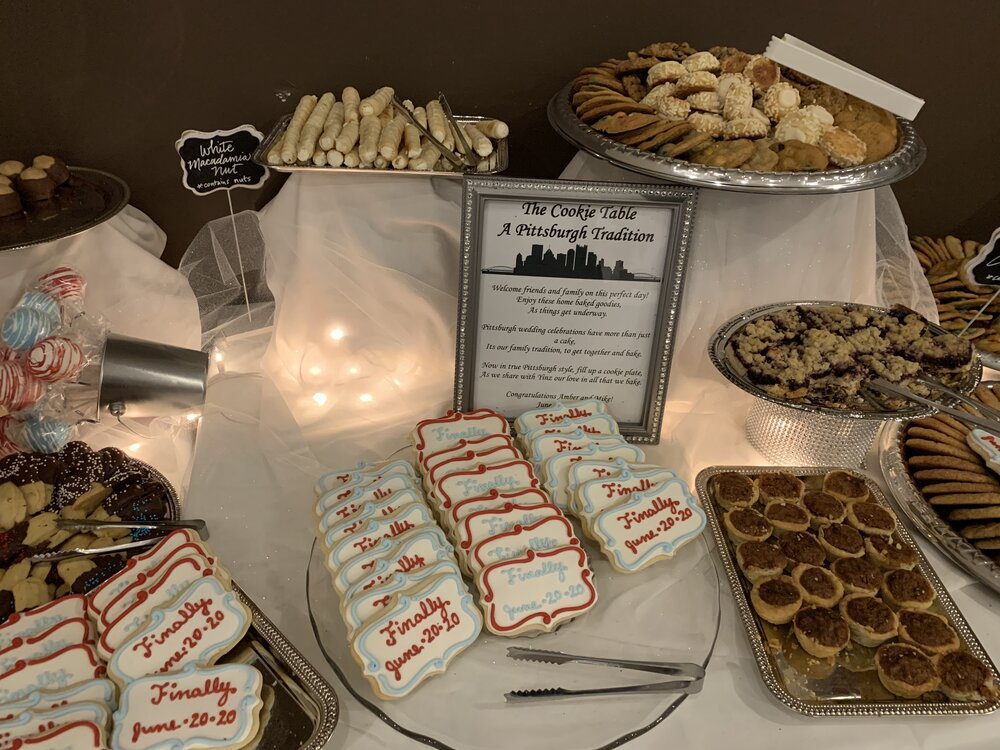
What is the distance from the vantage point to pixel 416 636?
34.7 inches

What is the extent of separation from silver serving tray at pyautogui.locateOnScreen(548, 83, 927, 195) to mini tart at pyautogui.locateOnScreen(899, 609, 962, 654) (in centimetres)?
Result: 60

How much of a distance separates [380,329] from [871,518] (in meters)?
0.90

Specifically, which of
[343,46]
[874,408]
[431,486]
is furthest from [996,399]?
[343,46]

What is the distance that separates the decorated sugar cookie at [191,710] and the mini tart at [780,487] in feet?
2.55

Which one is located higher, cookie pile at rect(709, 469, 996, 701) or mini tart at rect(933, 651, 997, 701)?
cookie pile at rect(709, 469, 996, 701)

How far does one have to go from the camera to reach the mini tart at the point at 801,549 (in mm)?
1047

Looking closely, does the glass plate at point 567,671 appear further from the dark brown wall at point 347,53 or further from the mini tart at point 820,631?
the dark brown wall at point 347,53

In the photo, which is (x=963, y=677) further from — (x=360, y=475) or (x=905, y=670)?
(x=360, y=475)

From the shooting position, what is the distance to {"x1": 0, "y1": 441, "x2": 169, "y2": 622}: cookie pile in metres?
0.96

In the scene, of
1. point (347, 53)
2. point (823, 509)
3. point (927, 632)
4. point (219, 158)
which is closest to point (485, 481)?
point (823, 509)

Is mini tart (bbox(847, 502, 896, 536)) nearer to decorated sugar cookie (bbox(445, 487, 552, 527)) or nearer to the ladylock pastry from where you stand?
the ladylock pastry

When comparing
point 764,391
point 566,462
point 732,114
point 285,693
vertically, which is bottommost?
point 285,693

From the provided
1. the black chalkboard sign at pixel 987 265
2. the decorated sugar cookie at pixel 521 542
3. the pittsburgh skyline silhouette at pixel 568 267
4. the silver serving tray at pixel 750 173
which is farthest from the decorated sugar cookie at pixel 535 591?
the black chalkboard sign at pixel 987 265

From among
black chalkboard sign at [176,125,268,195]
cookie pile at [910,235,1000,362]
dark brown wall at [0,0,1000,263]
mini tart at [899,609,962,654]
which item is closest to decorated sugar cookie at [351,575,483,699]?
mini tart at [899,609,962,654]
